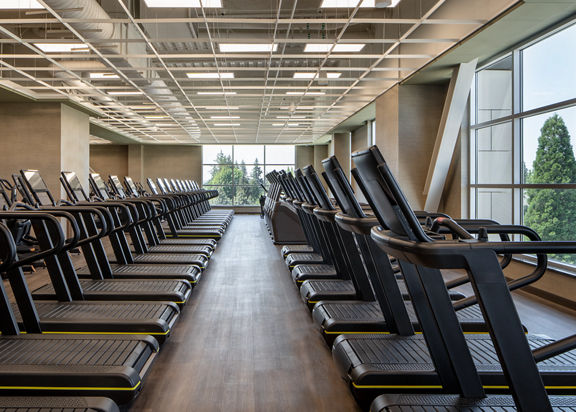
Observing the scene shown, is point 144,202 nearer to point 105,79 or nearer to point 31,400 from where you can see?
point 31,400

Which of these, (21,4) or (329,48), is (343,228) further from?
(329,48)

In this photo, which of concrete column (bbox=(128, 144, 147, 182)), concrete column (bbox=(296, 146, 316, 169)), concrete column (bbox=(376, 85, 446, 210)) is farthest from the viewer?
concrete column (bbox=(296, 146, 316, 169))

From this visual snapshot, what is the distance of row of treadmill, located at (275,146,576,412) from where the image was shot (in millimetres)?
1467

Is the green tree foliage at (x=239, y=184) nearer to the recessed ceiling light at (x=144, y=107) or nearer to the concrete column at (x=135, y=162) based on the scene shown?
the concrete column at (x=135, y=162)

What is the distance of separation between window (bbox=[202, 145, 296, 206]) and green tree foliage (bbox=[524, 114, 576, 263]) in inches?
635

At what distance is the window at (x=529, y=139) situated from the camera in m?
5.34

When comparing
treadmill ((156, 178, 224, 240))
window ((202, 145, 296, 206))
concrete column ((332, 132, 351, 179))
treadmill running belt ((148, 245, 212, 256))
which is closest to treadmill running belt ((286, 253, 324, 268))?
treadmill running belt ((148, 245, 212, 256))

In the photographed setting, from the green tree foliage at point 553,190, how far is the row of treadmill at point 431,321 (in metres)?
2.81

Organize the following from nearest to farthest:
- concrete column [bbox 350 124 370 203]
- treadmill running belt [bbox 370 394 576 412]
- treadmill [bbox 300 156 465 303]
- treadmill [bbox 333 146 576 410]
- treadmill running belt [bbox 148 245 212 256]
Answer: treadmill [bbox 333 146 576 410]
treadmill running belt [bbox 370 394 576 412]
treadmill [bbox 300 156 465 303]
treadmill running belt [bbox 148 245 212 256]
concrete column [bbox 350 124 370 203]

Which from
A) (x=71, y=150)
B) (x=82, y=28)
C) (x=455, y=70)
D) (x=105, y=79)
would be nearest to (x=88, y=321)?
(x=82, y=28)

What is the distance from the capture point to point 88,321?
9.50 feet

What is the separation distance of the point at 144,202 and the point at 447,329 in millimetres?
4116

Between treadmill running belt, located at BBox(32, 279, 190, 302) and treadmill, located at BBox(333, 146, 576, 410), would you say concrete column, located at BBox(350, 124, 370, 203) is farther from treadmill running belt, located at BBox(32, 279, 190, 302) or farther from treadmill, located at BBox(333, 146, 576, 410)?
treadmill, located at BBox(333, 146, 576, 410)

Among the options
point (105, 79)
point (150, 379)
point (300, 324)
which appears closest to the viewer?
point (150, 379)
